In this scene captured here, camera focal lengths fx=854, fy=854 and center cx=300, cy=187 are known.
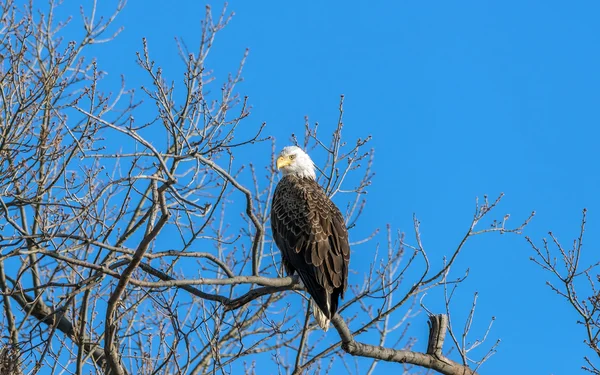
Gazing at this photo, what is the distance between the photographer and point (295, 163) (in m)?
9.00

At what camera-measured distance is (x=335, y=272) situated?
723 centimetres

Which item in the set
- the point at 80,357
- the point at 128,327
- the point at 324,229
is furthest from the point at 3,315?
the point at 324,229

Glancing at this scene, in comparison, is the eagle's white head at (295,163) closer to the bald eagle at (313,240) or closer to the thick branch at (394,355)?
the bald eagle at (313,240)

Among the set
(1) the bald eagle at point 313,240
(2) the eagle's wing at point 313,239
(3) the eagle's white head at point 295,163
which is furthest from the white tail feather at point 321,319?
(3) the eagle's white head at point 295,163

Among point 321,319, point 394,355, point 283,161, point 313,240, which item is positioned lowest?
point 394,355

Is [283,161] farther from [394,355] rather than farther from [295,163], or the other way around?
[394,355]

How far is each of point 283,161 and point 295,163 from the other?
0.13 m

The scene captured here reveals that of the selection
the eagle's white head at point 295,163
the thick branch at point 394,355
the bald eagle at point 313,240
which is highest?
the eagle's white head at point 295,163

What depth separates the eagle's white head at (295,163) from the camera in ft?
29.4

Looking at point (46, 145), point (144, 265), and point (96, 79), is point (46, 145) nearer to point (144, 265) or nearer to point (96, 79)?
point (96, 79)

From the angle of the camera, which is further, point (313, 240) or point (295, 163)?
point (295, 163)

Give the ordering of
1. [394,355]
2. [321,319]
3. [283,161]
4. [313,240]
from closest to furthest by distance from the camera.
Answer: [394,355] → [321,319] → [313,240] → [283,161]

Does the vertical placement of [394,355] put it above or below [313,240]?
below

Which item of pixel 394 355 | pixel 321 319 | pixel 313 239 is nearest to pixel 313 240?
pixel 313 239
